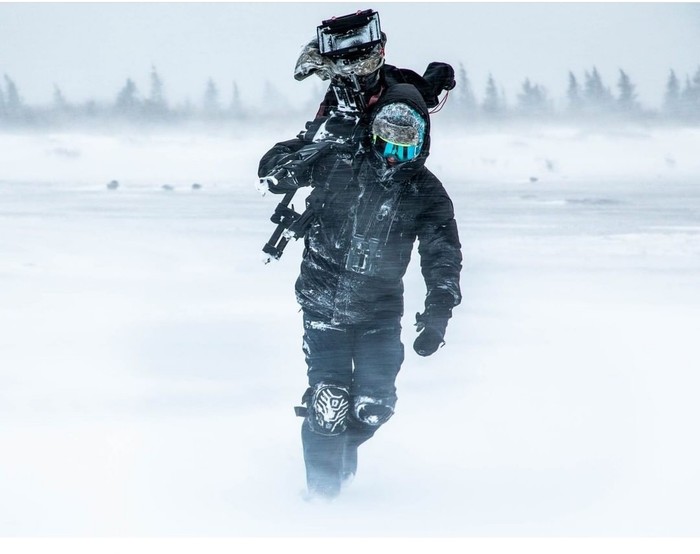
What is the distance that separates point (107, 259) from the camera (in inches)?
204

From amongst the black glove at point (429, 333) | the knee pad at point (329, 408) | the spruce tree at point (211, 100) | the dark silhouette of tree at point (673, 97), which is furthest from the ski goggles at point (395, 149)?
the dark silhouette of tree at point (673, 97)

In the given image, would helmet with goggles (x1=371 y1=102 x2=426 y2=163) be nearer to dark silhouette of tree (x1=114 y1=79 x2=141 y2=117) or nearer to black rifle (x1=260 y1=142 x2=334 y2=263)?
black rifle (x1=260 y1=142 x2=334 y2=263)

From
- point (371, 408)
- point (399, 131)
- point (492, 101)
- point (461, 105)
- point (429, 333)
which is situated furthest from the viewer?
point (492, 101)

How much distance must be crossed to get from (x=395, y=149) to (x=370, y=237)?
0.27 metres

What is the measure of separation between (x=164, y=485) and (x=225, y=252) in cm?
281

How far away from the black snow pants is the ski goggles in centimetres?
50

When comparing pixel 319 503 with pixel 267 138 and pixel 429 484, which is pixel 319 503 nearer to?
pixel 429 484

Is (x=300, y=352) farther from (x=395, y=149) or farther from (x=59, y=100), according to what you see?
(x=59, y=100)

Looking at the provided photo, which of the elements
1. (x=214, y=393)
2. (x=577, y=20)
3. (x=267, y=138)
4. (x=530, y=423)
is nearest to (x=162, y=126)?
(x=267, y=138)

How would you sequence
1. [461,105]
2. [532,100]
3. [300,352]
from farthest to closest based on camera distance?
[532,100] < [461,105] < [300,352]

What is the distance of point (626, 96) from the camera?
6.48 m

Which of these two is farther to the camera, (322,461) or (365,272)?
Result: (322,461)

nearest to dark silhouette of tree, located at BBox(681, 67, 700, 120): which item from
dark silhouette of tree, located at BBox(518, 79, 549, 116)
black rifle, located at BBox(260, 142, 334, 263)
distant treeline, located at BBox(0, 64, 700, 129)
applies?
distant treeline, located at BBox(0, 64, 700, 129)

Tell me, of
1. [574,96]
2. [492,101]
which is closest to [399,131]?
[492,101]
